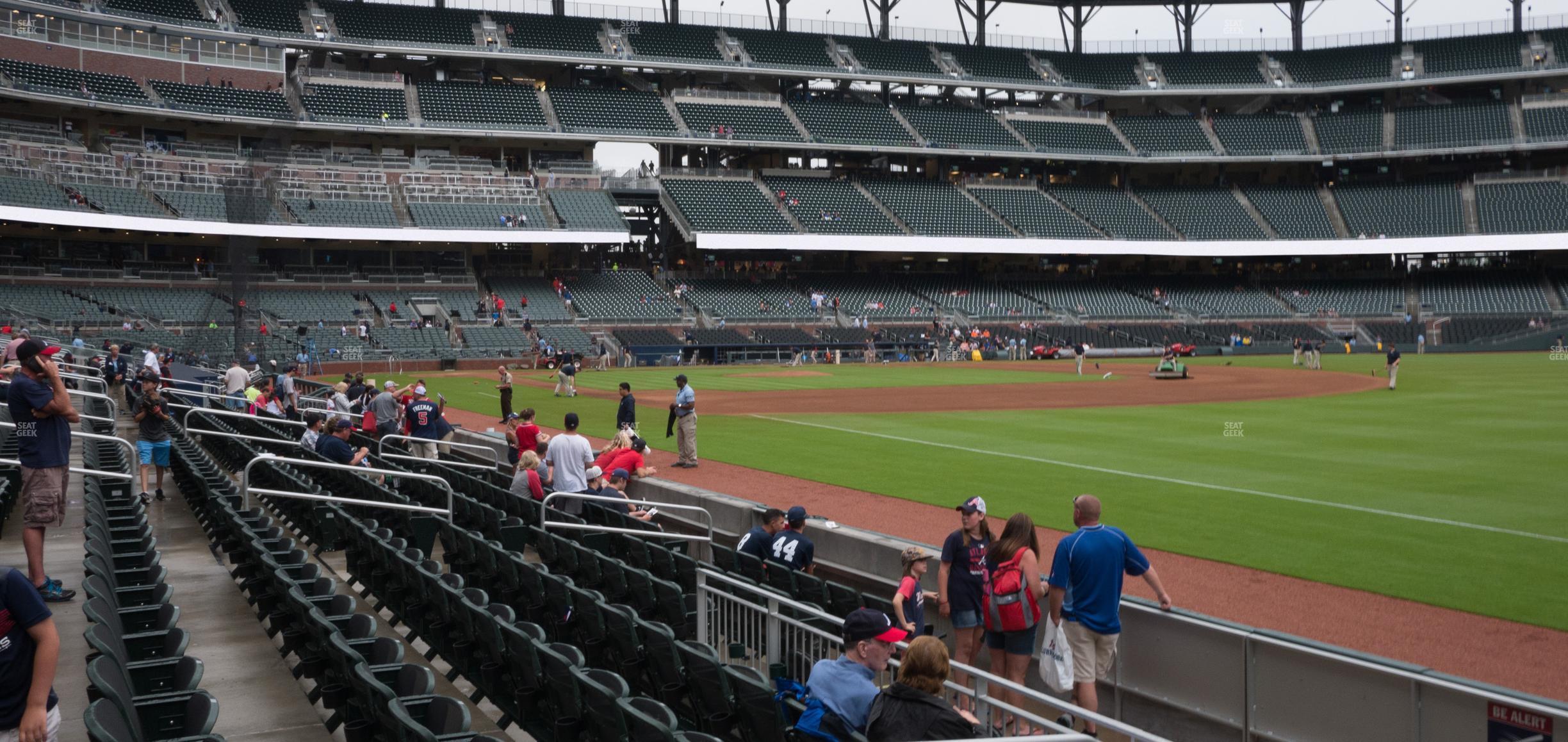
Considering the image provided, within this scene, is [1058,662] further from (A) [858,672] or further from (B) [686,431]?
(B) [686,431]

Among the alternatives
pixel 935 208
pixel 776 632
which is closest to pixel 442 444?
pixel 776 632

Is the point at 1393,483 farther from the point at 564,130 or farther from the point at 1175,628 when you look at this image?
the point at 564,130

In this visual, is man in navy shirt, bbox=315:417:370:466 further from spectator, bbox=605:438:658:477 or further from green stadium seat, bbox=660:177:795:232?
green stadium seat, bbox=660:177:795:232

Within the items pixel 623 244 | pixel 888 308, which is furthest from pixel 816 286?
pixel 623 244

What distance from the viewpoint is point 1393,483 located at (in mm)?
18812

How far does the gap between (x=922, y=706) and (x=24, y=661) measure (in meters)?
3.90

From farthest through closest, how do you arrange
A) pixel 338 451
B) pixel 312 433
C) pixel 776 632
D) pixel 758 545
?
pixel 312 433 < pixel 338 451 < pixel 758 545 < pixel 776 632

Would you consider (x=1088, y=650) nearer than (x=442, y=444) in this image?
Yes

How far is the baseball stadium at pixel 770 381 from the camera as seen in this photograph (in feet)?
25.5

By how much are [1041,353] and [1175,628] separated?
56.0m

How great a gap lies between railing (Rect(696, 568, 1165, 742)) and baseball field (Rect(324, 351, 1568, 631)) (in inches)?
256

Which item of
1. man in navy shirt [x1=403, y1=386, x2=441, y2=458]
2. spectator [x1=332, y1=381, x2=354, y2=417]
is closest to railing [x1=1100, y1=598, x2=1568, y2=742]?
man in navy shirt [x1=403, y1=386, x2=441, y2=458]

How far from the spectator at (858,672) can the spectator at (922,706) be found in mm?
558

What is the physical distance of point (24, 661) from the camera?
190 inches
